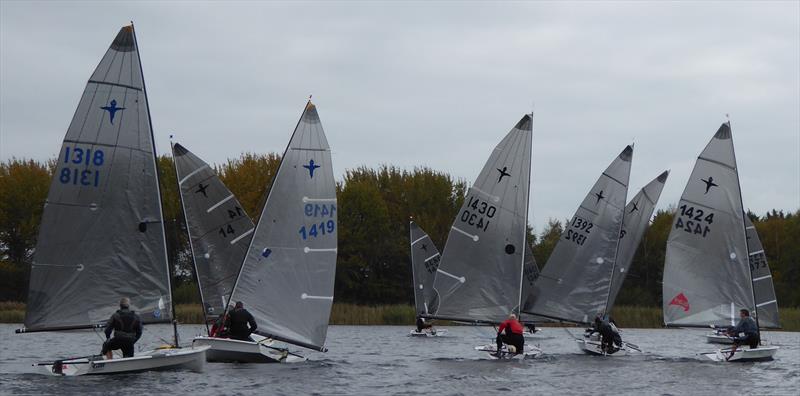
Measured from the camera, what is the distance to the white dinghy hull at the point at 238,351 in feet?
91.0

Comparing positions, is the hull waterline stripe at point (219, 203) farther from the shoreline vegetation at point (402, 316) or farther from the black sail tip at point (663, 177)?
the shoreline vegetation at point (402, 316)

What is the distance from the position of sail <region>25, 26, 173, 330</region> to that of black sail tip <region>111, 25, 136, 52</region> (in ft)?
0.07

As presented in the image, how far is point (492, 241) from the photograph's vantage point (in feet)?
108

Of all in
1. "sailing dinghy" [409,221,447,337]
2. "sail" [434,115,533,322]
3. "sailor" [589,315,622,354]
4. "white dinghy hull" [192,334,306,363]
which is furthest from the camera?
"sailing dinghy" [409,221,447,337]

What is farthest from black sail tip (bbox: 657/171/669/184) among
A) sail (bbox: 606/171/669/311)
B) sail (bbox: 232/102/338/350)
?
sail (bbox: 232/102/338/350)

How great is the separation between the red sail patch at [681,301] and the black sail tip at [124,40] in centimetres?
1958

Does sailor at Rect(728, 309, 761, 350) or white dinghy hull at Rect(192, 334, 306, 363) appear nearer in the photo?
white dinghy hull at Rect(192, 334, 306, 363)

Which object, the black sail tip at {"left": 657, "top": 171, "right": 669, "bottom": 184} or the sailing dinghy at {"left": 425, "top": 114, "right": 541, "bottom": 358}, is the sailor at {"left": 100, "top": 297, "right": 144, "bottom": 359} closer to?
the sailing dinghy at {"left": 425, "top": 114, "right": 541, "bottom": 358}

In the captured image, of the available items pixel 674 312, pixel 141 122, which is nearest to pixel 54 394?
pixel 141 122

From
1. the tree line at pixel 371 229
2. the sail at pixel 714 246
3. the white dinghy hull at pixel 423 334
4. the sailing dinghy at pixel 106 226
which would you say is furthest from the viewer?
the tree line at pixel 371 229

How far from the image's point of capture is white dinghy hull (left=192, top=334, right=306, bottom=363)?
1093 inches

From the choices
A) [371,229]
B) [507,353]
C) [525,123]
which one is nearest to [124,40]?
[525,123]

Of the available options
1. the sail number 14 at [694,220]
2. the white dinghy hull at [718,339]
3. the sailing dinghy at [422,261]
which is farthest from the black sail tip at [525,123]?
the sailing dinghy at [422,261]

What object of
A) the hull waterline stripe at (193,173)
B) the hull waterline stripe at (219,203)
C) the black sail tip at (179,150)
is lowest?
the hull waterline stripe at (219,203)
